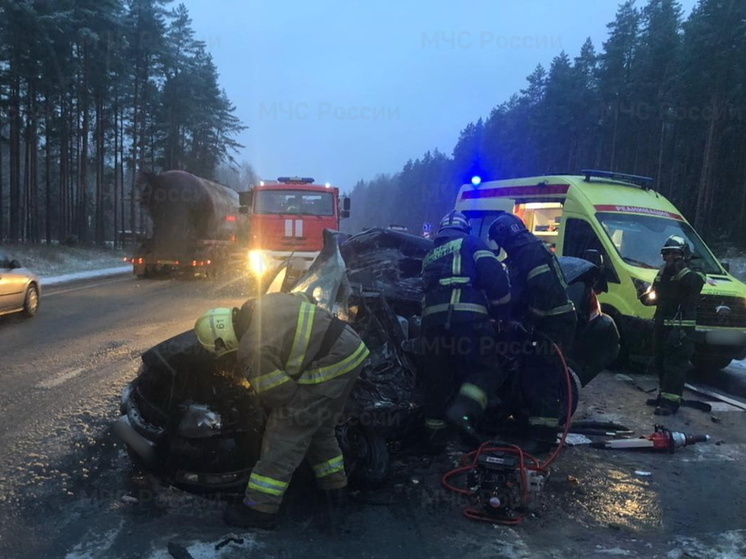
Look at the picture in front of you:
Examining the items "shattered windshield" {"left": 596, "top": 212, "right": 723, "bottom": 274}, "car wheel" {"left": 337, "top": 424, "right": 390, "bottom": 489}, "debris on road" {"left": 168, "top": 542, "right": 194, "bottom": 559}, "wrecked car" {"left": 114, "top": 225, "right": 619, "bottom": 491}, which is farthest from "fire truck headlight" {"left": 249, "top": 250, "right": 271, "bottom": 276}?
"debris on road" {"left": 168, "top": 542, "right": 194, "bottom": 559}

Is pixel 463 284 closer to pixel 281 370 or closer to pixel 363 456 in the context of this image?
pixel 363 456

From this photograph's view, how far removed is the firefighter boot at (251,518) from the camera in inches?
131

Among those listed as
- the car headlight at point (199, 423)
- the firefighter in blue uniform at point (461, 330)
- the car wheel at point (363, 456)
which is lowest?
the car wheel at point (363, 456)

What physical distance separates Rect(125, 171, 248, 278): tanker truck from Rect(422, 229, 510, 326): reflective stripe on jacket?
1559 centimetres

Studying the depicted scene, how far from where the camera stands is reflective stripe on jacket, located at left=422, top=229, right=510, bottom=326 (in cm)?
442

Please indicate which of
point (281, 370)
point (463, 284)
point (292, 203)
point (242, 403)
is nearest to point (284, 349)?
point (281, 370)

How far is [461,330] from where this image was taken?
438 centimetres

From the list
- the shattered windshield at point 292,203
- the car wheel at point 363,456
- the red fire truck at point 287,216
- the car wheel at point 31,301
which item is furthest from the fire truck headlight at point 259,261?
the car wheel at point 363,456

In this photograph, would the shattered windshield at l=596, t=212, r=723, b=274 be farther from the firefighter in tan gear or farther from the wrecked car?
the firefighter in tan gear

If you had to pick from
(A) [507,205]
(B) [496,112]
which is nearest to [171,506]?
(A) [507,205]

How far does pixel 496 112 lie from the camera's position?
237 ft

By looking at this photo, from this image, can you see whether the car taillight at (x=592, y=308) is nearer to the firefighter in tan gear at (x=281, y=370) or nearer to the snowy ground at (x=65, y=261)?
the firefighter in tan gear at (x=281, y=370)

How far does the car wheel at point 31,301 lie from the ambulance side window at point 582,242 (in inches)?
355

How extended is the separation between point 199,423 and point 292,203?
492 inches
